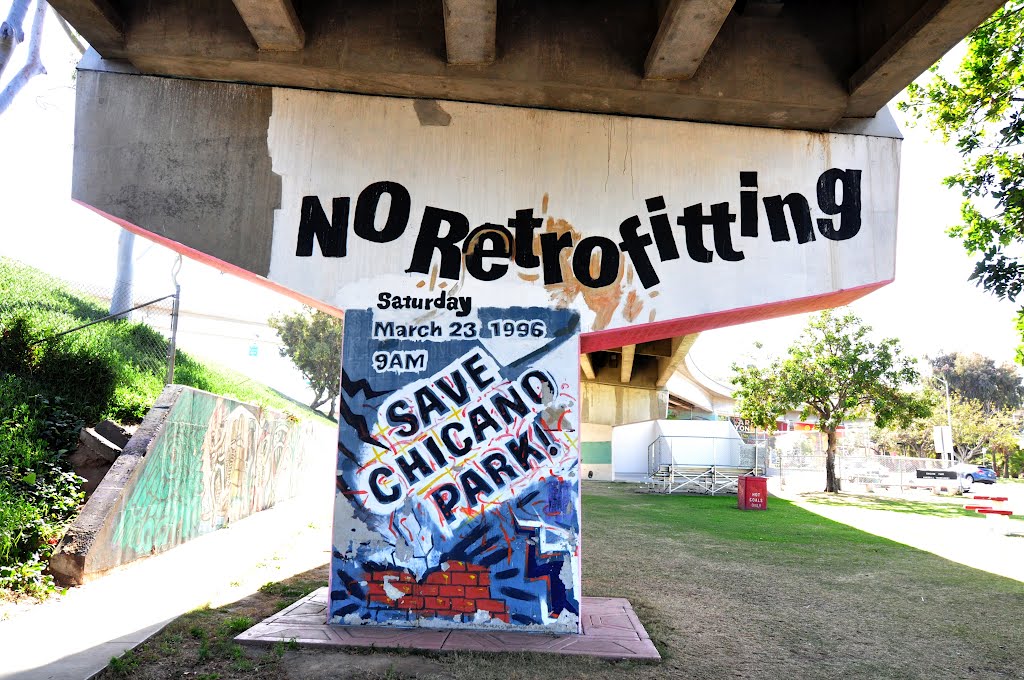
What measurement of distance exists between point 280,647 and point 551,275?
413 centimetres

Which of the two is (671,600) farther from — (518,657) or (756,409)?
(756,409)

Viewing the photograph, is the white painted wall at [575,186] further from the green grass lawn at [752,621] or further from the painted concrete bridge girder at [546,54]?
the green grass lawn at [752,621]

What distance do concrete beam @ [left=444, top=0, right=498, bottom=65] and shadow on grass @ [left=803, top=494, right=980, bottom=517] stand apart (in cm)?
2054

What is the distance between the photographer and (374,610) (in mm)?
6320

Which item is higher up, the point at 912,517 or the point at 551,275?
the point at 551,275

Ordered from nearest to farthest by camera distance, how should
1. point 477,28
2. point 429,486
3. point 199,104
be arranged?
point 477,28 < point 429,486 < point 199,104

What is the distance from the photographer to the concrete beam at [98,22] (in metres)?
6.10

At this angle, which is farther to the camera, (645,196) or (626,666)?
(645,196)

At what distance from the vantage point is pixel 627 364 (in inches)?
1056

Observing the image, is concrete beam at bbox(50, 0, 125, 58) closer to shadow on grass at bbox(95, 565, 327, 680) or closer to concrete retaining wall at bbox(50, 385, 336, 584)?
concrete retaining wall at bbox(50, 385, 336, 584)

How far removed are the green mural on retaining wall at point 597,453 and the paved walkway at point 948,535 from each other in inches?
653

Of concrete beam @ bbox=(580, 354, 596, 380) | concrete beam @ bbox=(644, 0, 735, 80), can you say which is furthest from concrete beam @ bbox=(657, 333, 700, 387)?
concrete beam @ bbox=(644, 0, 735, 80)

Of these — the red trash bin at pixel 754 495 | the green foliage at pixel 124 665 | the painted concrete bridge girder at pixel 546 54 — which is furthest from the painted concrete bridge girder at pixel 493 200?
the red trash bin at pixel 754 495

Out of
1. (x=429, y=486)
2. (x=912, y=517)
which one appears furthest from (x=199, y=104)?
(x=912, y=517)
